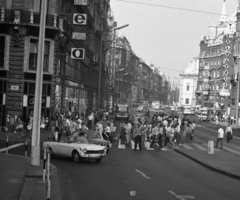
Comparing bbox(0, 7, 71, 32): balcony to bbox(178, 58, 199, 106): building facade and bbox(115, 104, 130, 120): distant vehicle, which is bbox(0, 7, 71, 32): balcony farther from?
bbox(178, 58, 199, 106): building facade

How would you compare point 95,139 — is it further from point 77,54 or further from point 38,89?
point 77,54

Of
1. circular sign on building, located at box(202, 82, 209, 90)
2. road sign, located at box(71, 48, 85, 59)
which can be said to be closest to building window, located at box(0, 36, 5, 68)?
road sign, located at box(71, 48, 85, 59)

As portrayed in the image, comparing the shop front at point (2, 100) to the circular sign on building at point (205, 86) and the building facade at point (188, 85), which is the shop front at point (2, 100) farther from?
the building facade at point (188, 85)

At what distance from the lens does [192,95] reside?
160m

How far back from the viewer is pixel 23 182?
1326 centimetres

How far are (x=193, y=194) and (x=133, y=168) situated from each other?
569 cm

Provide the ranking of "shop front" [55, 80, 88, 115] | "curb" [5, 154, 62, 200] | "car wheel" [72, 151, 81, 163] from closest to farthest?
"curb" [5, 154, 62, 200], "car wheel" [72, 151, 81, 163], "shop front" [55, 80, 88, 115]

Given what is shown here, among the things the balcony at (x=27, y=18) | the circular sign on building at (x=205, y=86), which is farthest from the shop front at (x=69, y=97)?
the circular sign on building at (x=205, y=86)

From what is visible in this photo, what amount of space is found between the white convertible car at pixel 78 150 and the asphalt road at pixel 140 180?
34 centimetres

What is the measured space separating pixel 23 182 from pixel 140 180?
13.4 feet

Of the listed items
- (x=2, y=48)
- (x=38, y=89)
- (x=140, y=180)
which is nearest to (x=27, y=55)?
(x=2, y=48)

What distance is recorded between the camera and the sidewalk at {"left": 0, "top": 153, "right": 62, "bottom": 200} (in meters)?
11.4

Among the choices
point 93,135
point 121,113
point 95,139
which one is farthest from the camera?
point 121,113

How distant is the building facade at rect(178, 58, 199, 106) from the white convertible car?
14052 cm
